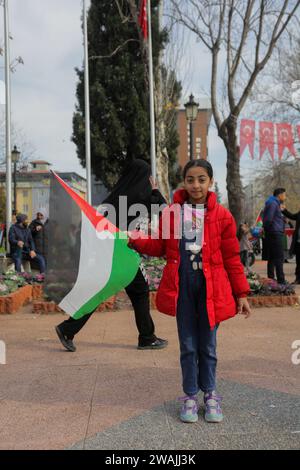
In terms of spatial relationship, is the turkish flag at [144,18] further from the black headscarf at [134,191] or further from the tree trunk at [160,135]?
the black headscarf at [134,191]

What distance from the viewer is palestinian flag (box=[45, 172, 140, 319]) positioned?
14.4 feet

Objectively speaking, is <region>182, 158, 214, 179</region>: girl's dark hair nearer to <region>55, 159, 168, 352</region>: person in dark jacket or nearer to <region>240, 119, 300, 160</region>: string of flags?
<region>55, 159, 168, 352</region>: person in dark jacket

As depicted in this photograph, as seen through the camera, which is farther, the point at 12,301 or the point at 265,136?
the point at 265,136

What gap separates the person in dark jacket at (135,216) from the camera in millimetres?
5027

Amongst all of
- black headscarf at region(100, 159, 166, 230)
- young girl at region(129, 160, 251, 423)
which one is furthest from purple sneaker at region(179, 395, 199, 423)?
black headscarf at region(100, 159, 166, 230)

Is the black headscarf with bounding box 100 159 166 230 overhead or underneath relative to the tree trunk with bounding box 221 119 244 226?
underneath

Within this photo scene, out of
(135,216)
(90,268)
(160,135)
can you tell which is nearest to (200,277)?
(90,268)

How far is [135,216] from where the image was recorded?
511cm

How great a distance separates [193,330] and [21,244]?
8.49 m

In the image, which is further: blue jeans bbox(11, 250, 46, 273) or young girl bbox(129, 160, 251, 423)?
blue jeans bbox(11, 250, 46, 273)

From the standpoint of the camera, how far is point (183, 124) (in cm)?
6962

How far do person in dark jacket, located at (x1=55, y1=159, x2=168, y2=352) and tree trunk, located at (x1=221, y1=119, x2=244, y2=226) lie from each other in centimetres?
1039

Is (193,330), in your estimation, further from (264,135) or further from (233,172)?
(264,135)
